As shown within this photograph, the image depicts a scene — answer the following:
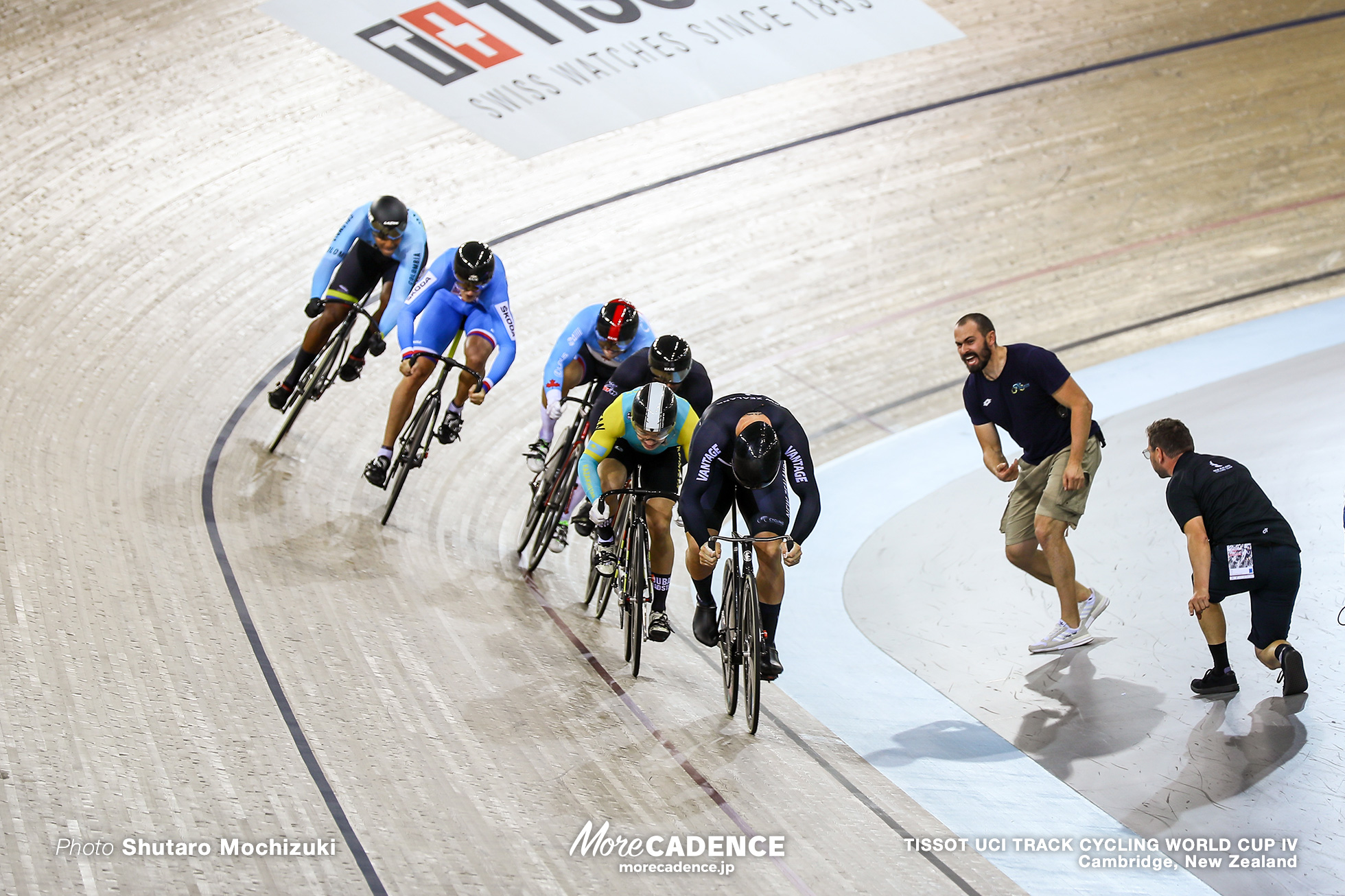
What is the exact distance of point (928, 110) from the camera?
7902 mm

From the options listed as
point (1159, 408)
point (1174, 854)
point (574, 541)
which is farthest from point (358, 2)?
point (1174, 854)

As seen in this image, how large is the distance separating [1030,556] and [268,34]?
6.45 metres

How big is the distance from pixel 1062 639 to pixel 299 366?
349 cm

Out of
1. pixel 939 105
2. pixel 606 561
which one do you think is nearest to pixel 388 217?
pixel 606 561

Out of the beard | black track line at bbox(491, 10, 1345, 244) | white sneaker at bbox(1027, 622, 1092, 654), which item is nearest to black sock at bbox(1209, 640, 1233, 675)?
white sneaker at bbox(1027, 622, 1092, 654)

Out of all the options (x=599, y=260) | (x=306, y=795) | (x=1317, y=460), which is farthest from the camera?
(x=599, y=260)

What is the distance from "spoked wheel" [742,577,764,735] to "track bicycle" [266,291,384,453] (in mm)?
2438

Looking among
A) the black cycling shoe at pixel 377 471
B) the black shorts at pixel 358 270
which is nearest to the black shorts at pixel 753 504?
the black cycling shoe at pixel 377 471

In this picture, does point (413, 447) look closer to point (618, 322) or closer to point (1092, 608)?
point (618, 322)

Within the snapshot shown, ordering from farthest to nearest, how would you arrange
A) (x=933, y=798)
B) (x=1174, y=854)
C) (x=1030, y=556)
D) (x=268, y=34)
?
(x=268, y=34)
(x=1030, y=556)
(x=933, y=798)
(x=1174, y=854)

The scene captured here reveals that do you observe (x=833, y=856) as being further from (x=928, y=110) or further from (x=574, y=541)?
(x=928, y=110)

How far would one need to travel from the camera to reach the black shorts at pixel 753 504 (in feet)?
10.9

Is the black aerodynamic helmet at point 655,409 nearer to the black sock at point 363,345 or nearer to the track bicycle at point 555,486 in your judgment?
the track bicycle at point 555,486

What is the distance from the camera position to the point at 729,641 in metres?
3.50
